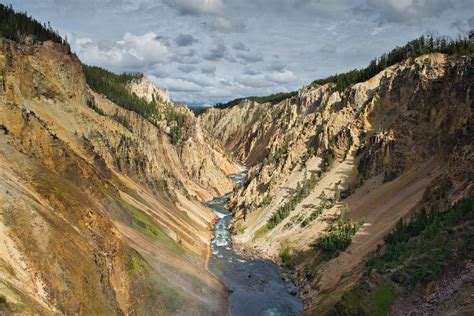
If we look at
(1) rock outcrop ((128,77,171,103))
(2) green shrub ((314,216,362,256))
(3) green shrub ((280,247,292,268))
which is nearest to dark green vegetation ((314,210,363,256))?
(2) green shrub ((314,216,362,256))

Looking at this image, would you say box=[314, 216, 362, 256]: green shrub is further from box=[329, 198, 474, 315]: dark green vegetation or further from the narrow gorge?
box=[329, 198, 474, 315]: dark green vegetation

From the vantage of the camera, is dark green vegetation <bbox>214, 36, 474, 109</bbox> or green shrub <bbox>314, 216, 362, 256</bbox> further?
dark green vegetation <bbox>214, 36, 474, 109</bbox>

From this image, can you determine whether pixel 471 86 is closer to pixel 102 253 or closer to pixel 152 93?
pixel 102 253

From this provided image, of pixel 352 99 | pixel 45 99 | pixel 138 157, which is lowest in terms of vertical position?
pixel 138 157

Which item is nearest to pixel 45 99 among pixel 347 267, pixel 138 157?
pixel 138 157

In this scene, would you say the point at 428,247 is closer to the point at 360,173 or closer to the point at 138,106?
the point at 360,173

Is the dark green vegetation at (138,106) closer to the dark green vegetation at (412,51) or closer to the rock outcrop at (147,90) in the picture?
the rock outcrop at (147,90)
